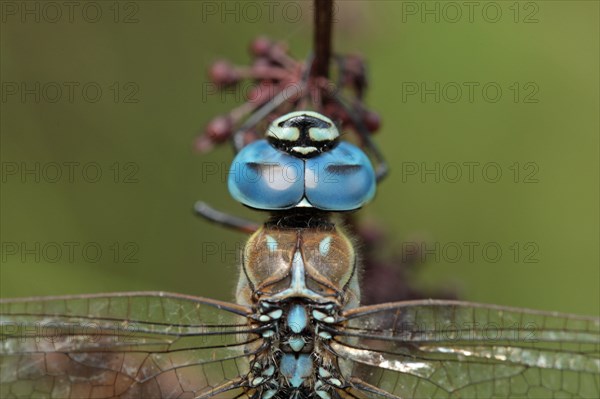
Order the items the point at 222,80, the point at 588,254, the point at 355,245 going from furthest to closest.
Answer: the point at 588,254
the point at 222,80
the point at 355,245

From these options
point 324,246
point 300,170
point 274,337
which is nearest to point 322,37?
point 300,170

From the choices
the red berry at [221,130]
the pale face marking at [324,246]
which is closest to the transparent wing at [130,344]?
the pale face marking at [324,246]

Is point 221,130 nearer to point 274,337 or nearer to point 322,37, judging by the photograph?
point 322,37

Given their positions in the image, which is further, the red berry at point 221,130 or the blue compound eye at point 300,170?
the red berry at point 221,130

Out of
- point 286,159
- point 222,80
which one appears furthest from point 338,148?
point 222,80

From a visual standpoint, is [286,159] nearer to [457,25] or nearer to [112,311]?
[112,311]

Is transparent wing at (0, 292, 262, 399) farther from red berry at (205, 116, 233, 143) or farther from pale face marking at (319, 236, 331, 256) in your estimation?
red berry at (205, 116, 233, 143)

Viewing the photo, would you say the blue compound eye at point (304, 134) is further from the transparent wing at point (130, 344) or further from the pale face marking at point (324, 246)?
the transparent wing at point (130, 344)
